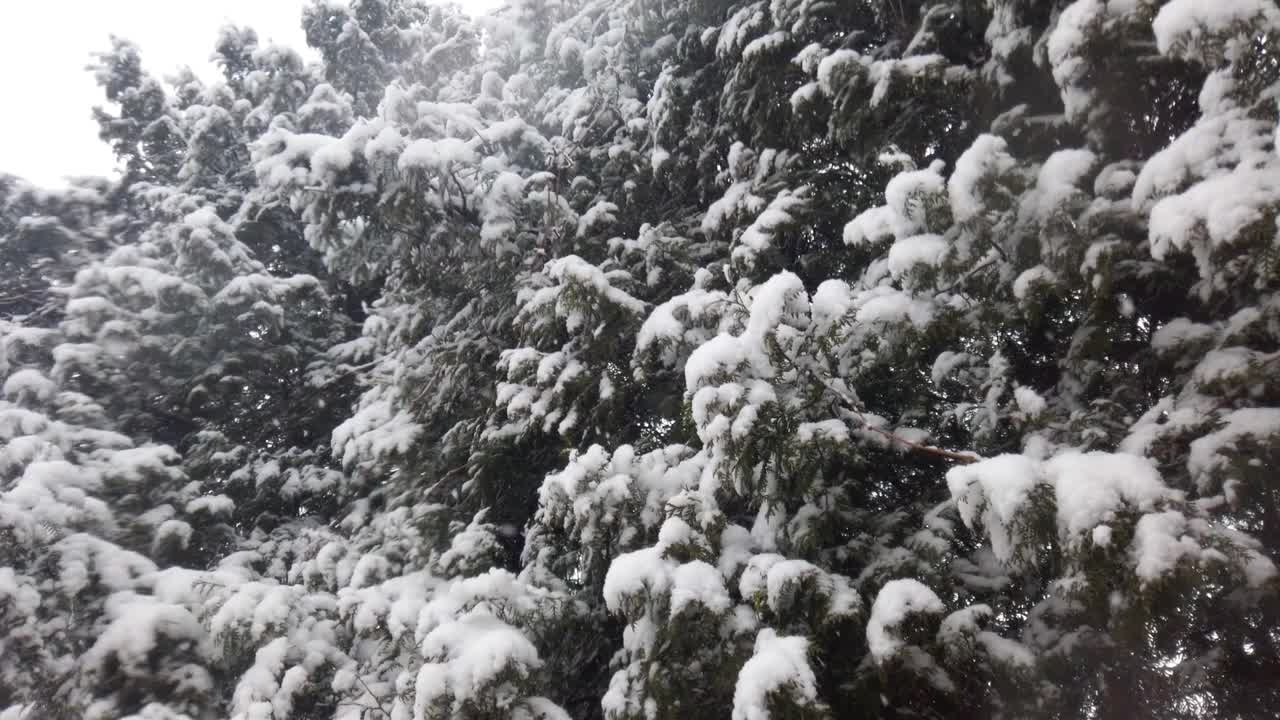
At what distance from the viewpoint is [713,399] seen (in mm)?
2760

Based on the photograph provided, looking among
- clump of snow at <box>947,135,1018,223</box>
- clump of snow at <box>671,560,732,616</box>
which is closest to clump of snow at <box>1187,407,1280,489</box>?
clump of snow at <box>947,135,1018,223</box>

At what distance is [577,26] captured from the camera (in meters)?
7.05

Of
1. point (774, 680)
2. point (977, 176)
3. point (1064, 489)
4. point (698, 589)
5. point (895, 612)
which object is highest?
point (977, 176)

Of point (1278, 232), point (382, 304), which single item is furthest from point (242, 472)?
point (1278, 232)

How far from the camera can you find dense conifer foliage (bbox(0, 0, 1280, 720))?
2158 millimetres

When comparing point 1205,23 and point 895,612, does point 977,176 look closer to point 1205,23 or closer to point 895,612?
point 1205,23

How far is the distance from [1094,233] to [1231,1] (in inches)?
30.7

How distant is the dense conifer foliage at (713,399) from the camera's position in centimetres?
216

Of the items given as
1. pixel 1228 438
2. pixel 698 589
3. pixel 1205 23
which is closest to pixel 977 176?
pixel 1205 23

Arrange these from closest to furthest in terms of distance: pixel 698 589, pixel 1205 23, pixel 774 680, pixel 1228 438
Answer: pixel 1205 23 < pixel 1228 438 < pixel 774 680 < pixel 698 589

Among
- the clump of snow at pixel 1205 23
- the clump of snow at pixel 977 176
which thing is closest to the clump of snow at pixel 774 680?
the clump of snow at pixel 977 176

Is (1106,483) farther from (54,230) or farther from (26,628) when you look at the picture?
(54,230)

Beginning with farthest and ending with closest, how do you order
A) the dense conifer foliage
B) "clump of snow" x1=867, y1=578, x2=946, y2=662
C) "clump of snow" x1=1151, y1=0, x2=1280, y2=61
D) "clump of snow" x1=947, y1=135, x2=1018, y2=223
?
"clump of snow" x1=947, y1=135, x2=1018, y2=223 < "clump of snow" x1=867, y1=578, x2=946, y2=662 < the dense conifer foliage < "clump of snow" x1=1151, y1=0, x2=1280, y2=61

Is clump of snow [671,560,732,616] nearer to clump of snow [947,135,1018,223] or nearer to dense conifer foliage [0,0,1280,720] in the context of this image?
dense conifer foliage [0,0,1280,720]
